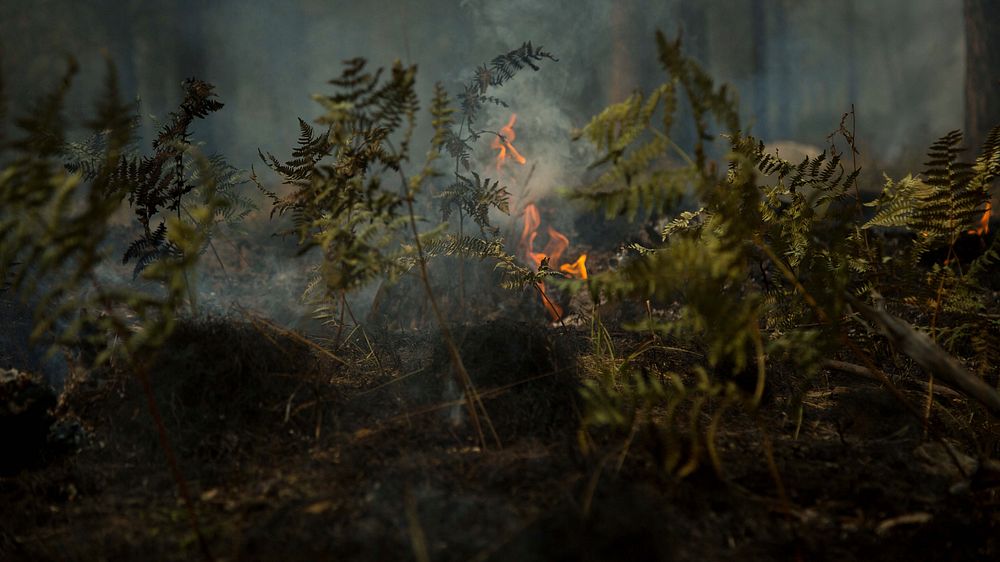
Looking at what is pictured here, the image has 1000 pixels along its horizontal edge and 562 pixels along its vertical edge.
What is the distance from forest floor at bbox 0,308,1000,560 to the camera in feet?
4.71

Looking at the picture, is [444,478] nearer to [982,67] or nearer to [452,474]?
[452,474]

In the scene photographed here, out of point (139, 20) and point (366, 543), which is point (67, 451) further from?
point (139, 20)

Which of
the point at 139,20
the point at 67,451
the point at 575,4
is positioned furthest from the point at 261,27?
the point at 67,451

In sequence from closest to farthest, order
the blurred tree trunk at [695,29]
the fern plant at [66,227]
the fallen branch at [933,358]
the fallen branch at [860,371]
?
the fern plant at [66,227] → the fallen branch at [933,358] → the fallen branch at [860,371] → the blurred tree trunk at [695,29]

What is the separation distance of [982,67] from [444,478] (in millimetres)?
10939

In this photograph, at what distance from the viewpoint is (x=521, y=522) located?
4.77 feet

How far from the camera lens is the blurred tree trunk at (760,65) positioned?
1823 cm

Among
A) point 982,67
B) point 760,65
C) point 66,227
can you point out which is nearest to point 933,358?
point 66,227

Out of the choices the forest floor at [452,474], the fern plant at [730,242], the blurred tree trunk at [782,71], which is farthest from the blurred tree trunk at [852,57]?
the forest floor at [452,474]

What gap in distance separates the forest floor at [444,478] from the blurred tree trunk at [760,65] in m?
17.9

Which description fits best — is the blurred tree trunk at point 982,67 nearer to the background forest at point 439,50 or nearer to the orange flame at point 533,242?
the background forest at point 439,50

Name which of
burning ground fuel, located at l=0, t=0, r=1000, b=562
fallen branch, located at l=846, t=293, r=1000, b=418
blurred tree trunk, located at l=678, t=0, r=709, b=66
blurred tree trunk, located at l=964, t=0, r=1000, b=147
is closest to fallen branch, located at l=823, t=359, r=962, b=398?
burning ground fuel, located at l=0, t=0, r=1000, b=562

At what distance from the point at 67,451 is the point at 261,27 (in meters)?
12.9

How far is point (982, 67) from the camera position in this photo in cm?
870
